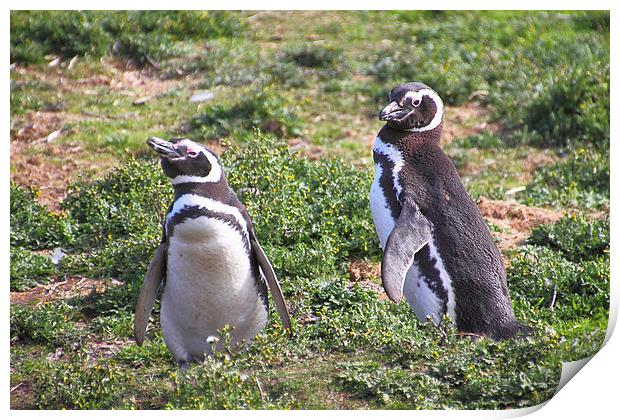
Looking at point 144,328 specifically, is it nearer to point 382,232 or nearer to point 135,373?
point 135,373

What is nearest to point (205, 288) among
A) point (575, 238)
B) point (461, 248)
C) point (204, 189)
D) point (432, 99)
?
point (204, 189)

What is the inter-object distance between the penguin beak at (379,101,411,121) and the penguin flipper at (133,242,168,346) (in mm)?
1102

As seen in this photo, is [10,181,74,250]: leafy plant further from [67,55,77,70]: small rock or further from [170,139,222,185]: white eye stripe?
[67,55,77,70]: small rock

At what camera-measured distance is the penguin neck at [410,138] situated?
188 inches

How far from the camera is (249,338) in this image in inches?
182

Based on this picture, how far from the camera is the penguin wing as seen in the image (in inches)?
171

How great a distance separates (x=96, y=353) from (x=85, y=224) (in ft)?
3.94

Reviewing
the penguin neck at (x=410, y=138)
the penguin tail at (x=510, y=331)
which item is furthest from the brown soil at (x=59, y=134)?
the penguin tail at (x=510, y=331)

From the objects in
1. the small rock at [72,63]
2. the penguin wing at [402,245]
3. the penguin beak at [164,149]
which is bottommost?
the small rock at [72,63]

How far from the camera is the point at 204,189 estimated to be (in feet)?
14.4

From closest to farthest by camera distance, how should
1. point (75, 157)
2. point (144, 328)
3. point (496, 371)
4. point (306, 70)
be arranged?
point (496, 371) < point (144, 328) < point (75, 157) < point (306, 70)

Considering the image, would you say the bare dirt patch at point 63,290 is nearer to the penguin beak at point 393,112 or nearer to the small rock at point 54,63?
the penguin beak at point 393,112

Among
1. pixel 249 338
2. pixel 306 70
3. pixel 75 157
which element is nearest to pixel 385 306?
pixel 249 338

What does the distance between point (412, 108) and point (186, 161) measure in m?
1.07
